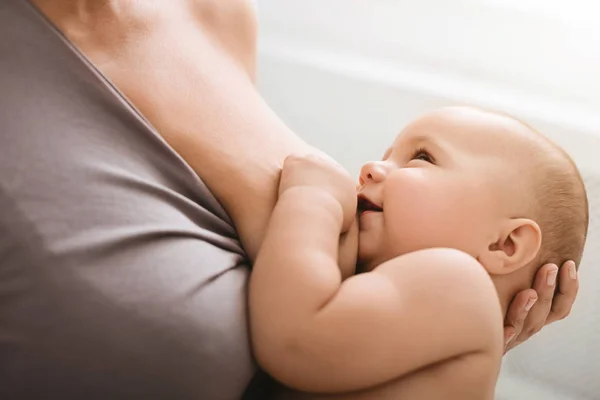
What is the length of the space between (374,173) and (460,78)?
67cm

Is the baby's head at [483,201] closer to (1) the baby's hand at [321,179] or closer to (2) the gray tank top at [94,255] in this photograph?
(1) the baby's hand at [321,179]

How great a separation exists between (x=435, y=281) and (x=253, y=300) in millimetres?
188

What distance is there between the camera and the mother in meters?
0.59

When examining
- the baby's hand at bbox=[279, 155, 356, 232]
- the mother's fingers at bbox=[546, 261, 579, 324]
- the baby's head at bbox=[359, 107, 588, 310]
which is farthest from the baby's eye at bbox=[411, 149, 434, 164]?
the mother's fingers at bbox=[546, 261, 579, 324]

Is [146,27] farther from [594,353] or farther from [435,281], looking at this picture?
[594,353]

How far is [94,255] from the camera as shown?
1.98 feet

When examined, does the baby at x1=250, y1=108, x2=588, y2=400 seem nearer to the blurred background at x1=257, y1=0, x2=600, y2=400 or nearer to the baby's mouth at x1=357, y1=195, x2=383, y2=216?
the baby's mouth at x1=357, y1=195, x2=383, y2=216

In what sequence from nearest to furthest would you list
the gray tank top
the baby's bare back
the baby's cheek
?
1. the gray tank top
2. the baby's bare back
3. the baby's cheek

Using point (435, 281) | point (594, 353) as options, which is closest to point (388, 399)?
point (435, 281)

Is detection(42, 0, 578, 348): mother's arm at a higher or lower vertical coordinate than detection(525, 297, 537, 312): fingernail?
higher

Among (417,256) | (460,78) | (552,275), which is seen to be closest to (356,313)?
(417,256)

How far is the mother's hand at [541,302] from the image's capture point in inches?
33.9

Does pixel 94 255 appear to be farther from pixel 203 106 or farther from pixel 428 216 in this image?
pixel 428 216

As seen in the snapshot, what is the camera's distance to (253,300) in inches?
27.2
